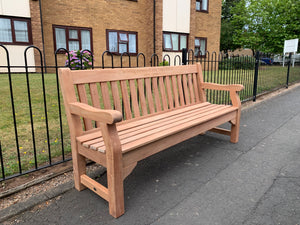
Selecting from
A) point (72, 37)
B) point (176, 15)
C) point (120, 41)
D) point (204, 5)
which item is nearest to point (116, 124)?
point (72, 37)

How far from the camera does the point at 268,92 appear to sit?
28.0 feet

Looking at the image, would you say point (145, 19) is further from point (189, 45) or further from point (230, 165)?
point (230, 165)

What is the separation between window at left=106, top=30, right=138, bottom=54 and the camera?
14.2 m

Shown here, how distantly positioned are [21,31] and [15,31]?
24cm

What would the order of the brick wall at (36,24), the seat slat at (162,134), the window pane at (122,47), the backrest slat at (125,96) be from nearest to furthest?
the seat slat at (162,134) → the backrest slat at (125,96) → the brick wall at (36,24) → the window pane at (122,47)

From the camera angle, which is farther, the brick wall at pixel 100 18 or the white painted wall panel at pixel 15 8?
the brick wall at pixel 100 18

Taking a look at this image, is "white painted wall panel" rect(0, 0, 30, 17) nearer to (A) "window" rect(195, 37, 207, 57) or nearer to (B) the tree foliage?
(A) "window" rect(195, 37, 207, 57)

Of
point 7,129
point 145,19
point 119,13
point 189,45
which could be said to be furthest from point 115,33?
point 7,129

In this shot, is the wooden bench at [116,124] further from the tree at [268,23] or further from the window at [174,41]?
the tree at [268,23]

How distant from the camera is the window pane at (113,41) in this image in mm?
14241

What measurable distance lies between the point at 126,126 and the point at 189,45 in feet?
50.4

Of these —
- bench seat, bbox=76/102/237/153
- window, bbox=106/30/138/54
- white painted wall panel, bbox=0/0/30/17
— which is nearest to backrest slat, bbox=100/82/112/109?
bench seat, bbox=76/102/237/153

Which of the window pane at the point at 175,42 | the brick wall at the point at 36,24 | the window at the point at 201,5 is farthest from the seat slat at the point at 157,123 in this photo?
the window at the point at 201,5

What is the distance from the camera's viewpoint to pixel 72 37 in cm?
1313
